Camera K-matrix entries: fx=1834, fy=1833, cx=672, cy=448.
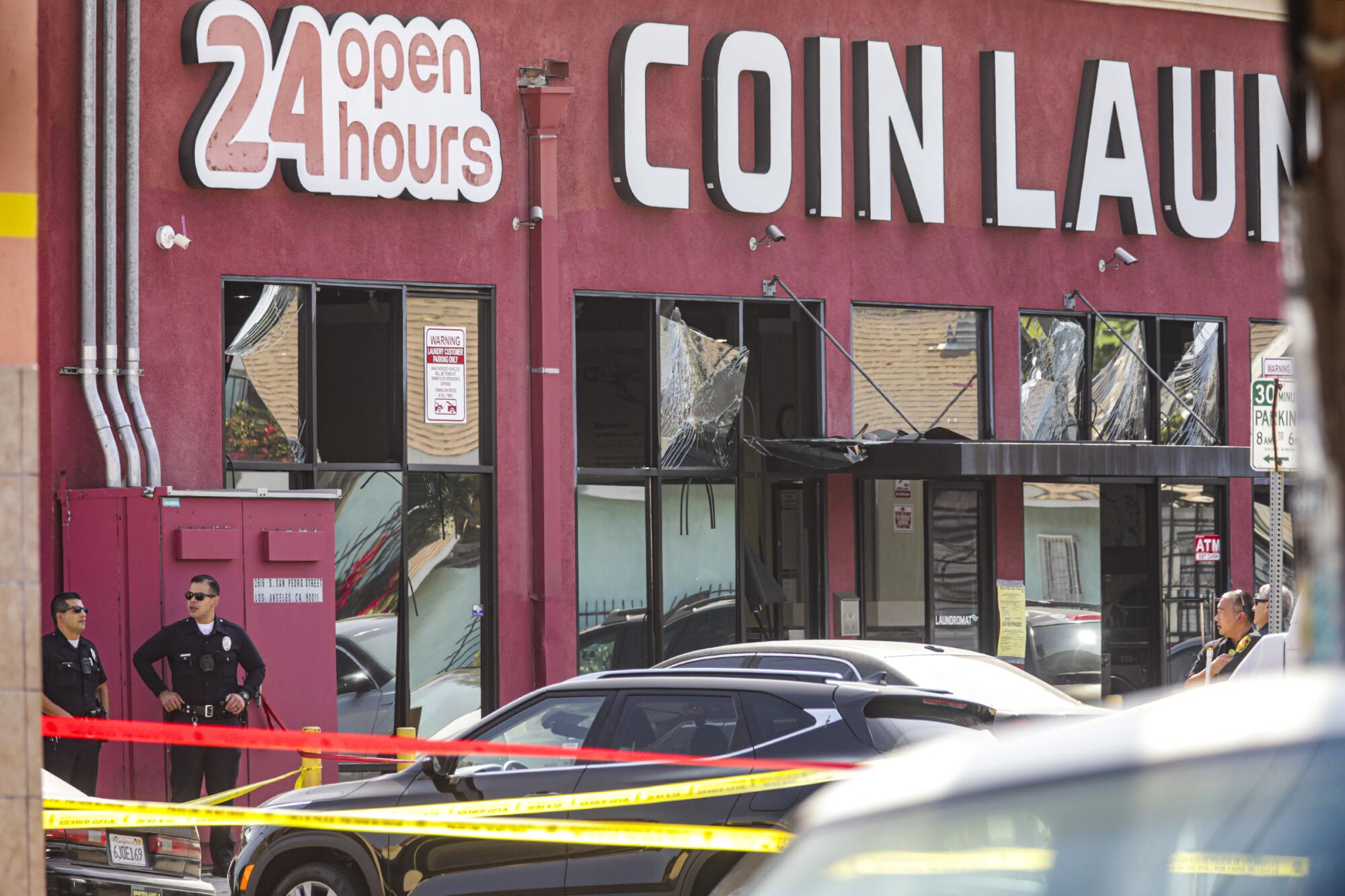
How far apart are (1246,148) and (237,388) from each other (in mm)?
11350

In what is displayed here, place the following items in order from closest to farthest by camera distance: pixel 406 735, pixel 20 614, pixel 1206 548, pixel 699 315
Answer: pixel 20 614
pixel 406 735
pixel 699 315
pixel 1206 548

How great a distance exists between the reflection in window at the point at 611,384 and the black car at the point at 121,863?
8.68 m

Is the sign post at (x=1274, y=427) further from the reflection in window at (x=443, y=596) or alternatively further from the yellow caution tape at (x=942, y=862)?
the yellow caution tape at (x=942, y=862)

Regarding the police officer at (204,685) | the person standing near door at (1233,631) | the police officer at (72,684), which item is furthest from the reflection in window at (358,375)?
the person standing near door at (1233,631)

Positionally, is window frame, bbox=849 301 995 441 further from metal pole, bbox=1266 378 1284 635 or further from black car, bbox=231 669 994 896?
black car, bbox=231 669 994 896

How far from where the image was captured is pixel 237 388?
15.3 metres

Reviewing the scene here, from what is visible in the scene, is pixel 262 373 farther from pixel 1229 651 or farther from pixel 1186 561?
pixel 1186 561

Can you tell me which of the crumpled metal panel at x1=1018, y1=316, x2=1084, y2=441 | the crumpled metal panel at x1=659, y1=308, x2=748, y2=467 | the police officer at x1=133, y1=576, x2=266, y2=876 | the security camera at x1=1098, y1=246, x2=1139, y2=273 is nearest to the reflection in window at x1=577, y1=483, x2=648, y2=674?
the crumpled metal panel at x1=659, y1=308, x2=748, y2=467

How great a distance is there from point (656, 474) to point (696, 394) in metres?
0.89

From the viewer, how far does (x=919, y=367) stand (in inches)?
719

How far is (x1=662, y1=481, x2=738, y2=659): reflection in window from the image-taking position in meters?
17.0

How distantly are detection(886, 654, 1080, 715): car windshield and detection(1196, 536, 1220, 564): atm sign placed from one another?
7.19 m

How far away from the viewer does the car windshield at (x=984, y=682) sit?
11281mm

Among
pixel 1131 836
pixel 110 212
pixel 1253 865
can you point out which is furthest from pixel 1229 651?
pixel 1131 836
